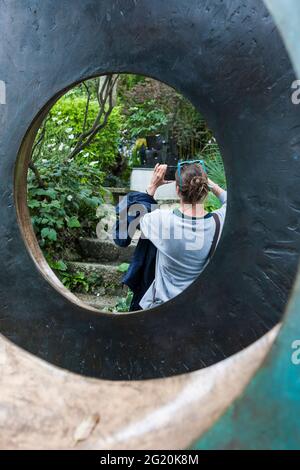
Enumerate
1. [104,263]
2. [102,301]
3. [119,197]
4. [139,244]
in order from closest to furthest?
[139,244], [102,301], [104,263], [119,197]

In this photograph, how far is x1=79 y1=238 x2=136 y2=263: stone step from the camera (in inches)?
140

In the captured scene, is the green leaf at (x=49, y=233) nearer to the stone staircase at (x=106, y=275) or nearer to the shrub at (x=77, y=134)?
the stone staircase at (x=106, y=275)

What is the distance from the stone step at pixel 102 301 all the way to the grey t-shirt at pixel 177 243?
146 cm

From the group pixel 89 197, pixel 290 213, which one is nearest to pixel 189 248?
pixel 290 213

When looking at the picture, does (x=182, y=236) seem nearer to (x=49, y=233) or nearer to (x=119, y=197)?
(x=49, y=233)

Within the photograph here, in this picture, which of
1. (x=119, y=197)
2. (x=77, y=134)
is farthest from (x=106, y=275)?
(x=77, y=134)

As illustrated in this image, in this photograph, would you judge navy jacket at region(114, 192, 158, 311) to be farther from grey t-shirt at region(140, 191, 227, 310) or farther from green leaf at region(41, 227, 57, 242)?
green leaf at region(41, 227, 57, 242)

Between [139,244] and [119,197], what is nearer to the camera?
[139,244]

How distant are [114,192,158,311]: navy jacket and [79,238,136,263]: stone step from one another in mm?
1724

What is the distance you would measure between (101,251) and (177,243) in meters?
1.98

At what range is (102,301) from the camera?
324cm

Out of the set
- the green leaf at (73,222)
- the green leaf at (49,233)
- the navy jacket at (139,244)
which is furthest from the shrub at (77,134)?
the navy jacket at (139,244)

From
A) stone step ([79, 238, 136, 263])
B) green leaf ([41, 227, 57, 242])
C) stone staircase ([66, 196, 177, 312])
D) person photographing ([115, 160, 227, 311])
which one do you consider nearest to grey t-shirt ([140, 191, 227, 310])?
person photographing ([115, 160, 227, 311])
